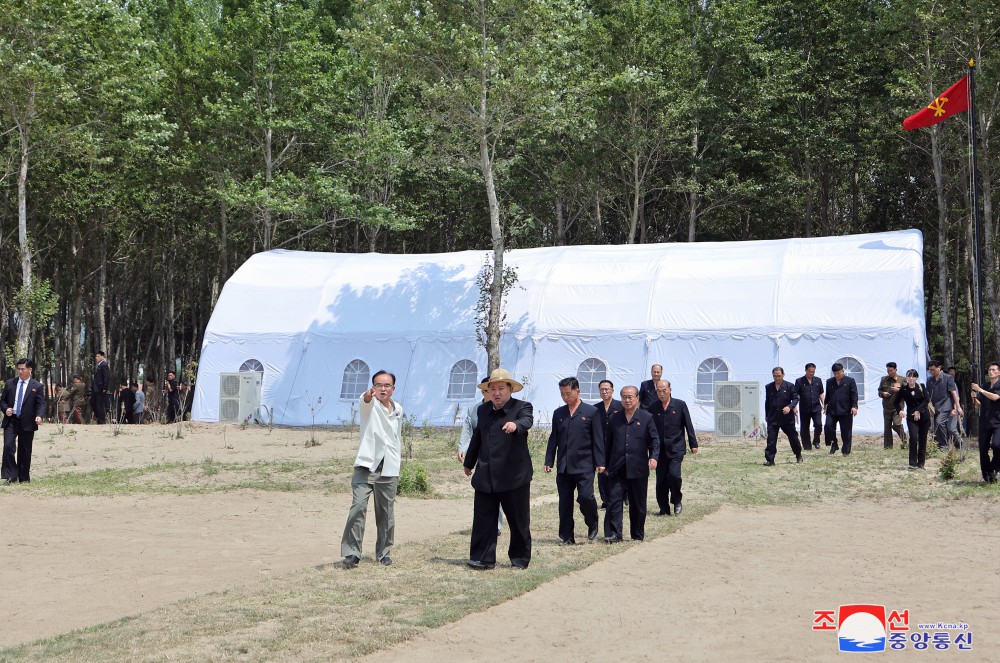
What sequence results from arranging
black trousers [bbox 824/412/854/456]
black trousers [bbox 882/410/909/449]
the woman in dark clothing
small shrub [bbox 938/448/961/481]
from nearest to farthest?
small shrub [bbox 938/448/961/481] < the woman in dark clothing < black trousers [bbox 824/412/854/456] < black trousers [bbox 882/410/909/449]

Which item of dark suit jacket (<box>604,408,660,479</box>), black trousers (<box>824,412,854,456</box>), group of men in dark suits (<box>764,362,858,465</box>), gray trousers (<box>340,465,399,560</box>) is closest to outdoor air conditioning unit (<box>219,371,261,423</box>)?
group of men in dark suits (<box>764,362,858,465</box>)

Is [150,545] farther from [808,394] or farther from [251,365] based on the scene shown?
[251,365]

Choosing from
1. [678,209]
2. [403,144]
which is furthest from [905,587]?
[678,209]

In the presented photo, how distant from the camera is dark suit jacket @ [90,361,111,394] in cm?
3074

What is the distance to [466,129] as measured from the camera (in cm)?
3209

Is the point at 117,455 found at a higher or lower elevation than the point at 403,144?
lower

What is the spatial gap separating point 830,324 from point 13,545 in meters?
21.3

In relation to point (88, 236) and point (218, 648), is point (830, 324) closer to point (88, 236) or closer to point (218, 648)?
point (218, 648)

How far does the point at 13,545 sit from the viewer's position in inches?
450

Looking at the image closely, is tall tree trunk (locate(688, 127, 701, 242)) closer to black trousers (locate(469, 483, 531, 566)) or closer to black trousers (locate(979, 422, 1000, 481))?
black trousers (locate(979, 422, 1000, 481))

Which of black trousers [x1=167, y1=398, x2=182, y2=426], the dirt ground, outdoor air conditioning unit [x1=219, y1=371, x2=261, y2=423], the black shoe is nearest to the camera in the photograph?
the dirt ground

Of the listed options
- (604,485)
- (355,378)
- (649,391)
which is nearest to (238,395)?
(355,378)

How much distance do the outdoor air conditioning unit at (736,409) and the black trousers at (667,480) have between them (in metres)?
13.4

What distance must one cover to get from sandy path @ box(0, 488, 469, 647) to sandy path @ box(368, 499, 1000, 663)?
8.98 feet
